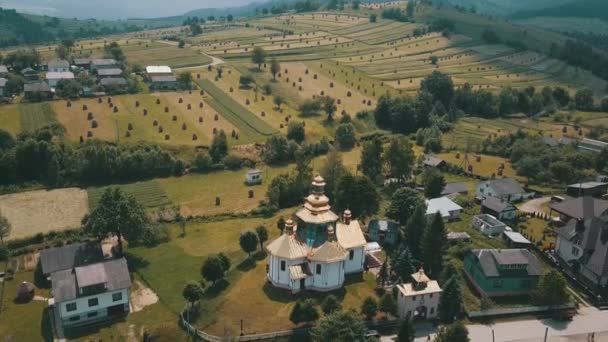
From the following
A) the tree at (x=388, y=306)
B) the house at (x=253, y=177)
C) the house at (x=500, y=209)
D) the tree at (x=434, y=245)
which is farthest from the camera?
the house at (x=253, y=177)

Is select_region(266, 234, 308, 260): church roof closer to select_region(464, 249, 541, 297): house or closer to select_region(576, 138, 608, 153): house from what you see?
select_region(464, 249, 541, 297): house

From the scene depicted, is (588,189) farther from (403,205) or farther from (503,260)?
(503,260)

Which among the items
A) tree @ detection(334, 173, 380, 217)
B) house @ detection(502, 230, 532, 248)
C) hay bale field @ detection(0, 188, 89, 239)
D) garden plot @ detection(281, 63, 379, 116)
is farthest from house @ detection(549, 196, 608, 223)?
hay bale field @ detection(0, 188, 89, 239)

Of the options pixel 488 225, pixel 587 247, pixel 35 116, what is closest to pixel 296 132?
pixel 488 225

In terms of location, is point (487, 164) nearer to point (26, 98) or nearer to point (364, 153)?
point (364, 153)

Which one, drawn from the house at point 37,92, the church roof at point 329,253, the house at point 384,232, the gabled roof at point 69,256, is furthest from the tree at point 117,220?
the house at point 37,92

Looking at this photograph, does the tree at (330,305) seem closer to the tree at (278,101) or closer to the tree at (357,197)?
the tree at (357,197)

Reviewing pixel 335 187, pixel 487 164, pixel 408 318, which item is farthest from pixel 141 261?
pixel 487 164
